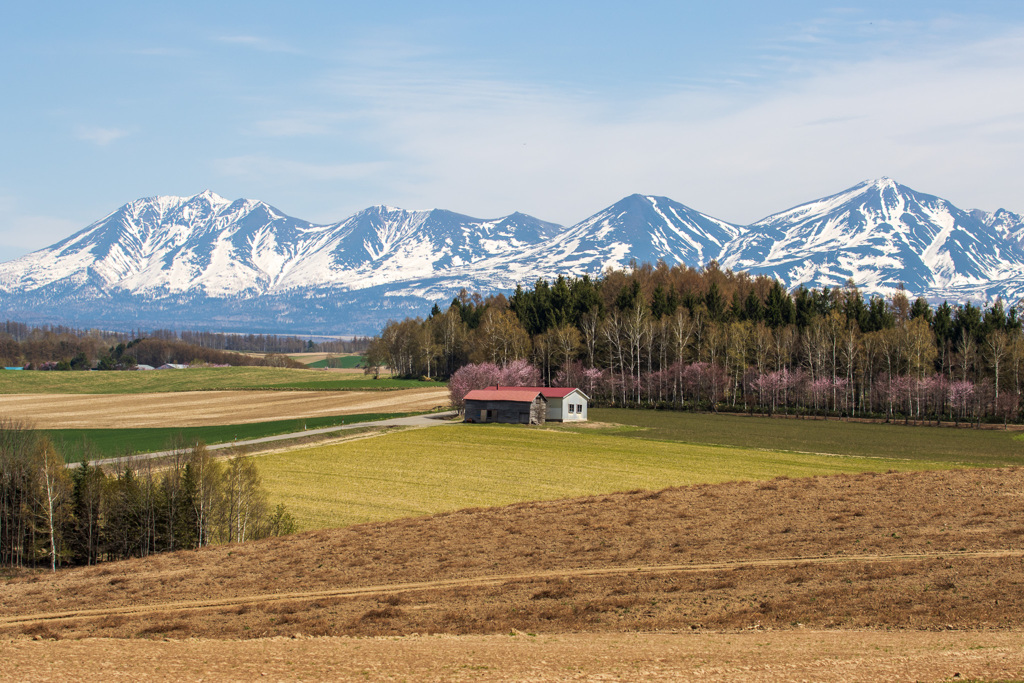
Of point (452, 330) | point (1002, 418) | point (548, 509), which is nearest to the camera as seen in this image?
point (548, 509)

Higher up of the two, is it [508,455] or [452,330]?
[452,330]

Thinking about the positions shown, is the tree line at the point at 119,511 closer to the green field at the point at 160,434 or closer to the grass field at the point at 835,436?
the green field at the point at 160,434

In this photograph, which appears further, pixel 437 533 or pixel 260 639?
pixel 437 533

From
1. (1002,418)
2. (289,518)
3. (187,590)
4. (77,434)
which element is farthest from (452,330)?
(187,590)

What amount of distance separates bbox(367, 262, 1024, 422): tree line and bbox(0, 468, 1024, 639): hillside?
67.9 metres

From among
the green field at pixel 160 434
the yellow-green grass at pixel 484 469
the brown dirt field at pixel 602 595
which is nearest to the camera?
the brown dirt field at pixel 602 595

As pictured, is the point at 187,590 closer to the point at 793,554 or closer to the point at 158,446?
the point at 793,554

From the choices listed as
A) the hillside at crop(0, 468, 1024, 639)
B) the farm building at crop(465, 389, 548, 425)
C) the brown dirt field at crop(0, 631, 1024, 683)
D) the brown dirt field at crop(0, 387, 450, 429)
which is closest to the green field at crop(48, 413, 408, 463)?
the brown dirt field at crop(0, 387, 450, 429)

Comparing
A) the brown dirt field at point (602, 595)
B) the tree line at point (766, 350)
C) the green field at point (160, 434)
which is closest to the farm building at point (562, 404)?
the green field at point (160, 434)

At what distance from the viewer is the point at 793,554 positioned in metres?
27.4

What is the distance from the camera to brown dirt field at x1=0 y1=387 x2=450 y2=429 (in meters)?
92.6

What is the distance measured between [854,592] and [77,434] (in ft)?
257

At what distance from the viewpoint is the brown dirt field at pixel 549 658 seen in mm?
15898

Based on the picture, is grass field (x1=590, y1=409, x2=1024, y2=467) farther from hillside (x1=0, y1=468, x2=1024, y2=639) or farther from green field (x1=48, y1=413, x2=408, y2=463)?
green field (x1=48, y1=413, x2=408, y2=463)
